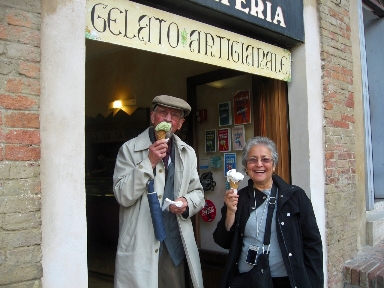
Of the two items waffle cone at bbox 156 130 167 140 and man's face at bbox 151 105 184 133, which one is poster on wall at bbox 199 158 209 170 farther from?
waffle cone at bbox 156 130 167 140

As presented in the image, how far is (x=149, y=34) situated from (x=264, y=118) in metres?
1.90

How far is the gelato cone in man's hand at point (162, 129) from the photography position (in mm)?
2482

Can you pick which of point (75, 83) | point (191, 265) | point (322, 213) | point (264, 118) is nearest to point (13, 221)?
point (75, 83)

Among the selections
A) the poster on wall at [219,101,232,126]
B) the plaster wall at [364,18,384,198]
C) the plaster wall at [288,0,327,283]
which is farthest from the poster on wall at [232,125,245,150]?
the plaster wall at [364,18,384,198]

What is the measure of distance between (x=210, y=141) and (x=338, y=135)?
4.78 feet

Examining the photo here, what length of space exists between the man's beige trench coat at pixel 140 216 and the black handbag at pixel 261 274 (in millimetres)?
303

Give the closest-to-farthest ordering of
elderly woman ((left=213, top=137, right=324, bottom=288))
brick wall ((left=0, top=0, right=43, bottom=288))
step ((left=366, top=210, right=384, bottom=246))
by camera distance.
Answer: brick wall ((left=0, top=0, right=43, bottom=288))
elderly woman ((left=213, top=137, right=324, bottom=288))
step ((left=366, top=210, right=384, bottom=246))

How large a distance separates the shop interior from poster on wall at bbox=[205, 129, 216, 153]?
0.04ft

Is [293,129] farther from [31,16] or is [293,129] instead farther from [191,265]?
[31,16]

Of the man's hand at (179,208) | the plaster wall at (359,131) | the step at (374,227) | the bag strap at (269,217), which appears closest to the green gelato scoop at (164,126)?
the man's hand at (179,208)

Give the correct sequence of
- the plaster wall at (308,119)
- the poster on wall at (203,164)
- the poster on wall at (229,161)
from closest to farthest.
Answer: the plaster wall at (308,119) → the poster on wall at (229,161) → the poster on wall at (203,164)

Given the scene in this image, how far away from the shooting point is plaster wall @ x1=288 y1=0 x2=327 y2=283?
151 inches

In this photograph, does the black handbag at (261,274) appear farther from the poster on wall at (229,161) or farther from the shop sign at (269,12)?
the poster on wall at (229,161)

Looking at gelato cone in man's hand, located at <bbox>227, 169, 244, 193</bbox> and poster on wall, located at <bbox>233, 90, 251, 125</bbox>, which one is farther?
poster on wall, located at <bbox>233, 90, 251, 125</bbox>
